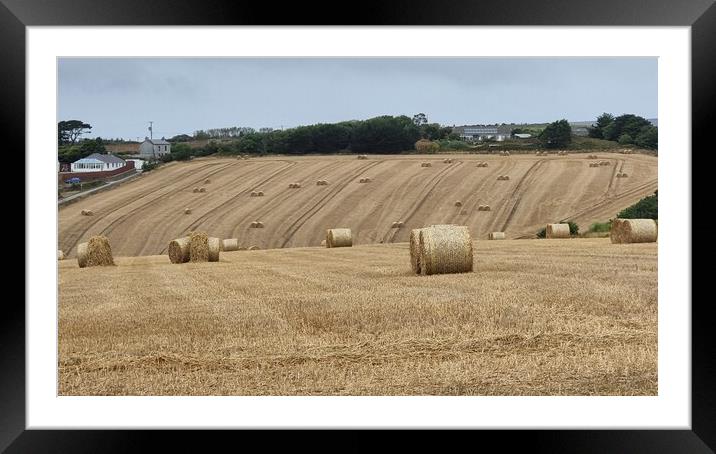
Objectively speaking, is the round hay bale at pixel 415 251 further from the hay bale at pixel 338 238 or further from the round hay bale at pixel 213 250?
the hay bale at pixel 338 238

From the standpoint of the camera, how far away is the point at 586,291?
9.02m

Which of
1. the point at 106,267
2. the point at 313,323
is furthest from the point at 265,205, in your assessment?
the point at 313,323

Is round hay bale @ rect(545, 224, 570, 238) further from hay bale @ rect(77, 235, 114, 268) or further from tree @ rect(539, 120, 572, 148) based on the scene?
hay bale @ rect(77, 235, 114, 268)

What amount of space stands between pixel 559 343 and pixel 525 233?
1447 cm

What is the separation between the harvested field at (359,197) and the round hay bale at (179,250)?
4739 millimetres

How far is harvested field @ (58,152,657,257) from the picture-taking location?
21.1 metres

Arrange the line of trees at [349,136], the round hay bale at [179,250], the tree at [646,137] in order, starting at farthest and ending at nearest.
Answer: the line of trees at [349,136] → the tree at [646,137] → the round hay bale at [179,250]

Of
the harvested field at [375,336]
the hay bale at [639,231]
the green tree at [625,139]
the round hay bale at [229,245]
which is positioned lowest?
the harvested field at [375,336]

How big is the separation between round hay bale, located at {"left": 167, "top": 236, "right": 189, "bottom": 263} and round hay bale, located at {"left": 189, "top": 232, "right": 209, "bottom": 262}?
10 cm

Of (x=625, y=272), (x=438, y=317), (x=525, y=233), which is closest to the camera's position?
(x=438, y=317)

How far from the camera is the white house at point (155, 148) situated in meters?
18.8
